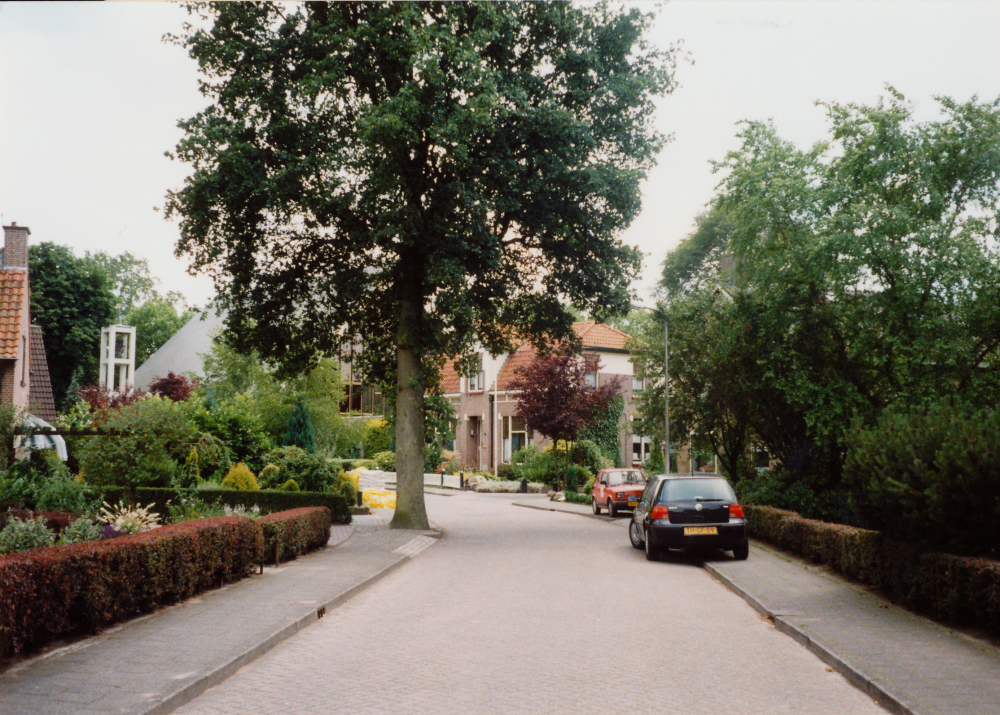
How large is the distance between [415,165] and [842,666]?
15550mm

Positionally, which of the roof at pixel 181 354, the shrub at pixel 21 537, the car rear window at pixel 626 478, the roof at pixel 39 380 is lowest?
the car rear window at pixel 626 478

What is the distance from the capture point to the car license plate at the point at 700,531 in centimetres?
1556

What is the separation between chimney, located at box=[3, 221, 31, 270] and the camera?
32.1 metres

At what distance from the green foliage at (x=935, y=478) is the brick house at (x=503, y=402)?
3481 centimetres

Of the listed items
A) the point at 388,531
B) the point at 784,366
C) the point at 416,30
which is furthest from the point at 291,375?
the point at 784,366

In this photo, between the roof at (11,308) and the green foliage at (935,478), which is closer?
the green foliage at (935,478)

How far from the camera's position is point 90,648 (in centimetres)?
758

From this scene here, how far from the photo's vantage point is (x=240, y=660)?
24.1 ft

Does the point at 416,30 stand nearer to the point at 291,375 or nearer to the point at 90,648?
the point at 291,375

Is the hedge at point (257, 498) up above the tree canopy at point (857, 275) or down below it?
below

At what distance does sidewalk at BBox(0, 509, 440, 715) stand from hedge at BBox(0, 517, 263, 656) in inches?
7.9

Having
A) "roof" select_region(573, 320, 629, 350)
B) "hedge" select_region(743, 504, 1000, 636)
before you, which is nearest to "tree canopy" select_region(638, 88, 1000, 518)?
"hedge" select_region(743, 504, 1000, 636)

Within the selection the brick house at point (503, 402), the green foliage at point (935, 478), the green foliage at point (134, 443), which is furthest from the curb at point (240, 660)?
the brick house at point (503, 402)

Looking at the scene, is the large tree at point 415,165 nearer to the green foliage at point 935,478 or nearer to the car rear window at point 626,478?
the car rear window at point 626,478
